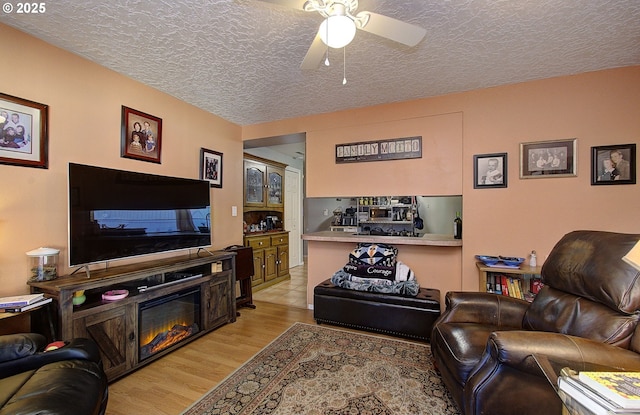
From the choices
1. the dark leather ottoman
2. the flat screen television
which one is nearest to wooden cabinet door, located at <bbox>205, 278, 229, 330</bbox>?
the flat screen television

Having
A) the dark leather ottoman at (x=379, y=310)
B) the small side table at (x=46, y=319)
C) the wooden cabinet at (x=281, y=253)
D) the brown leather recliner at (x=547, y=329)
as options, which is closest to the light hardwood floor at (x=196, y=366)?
the dark leather ottoman at (x=379, y=310)

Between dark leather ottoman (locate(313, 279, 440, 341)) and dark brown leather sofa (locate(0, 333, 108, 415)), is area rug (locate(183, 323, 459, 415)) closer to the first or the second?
dark leather ottoman (locate(313, 279, 440, 341))

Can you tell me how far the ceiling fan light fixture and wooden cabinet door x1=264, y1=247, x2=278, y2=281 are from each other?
3777 millimetres

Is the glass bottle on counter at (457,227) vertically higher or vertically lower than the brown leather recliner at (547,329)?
higher

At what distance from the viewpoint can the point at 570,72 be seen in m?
2.46

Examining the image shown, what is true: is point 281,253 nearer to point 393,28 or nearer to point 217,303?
point 217,303

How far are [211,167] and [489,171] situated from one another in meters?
3.28

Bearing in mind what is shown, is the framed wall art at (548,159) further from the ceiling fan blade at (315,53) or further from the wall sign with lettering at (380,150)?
the ceiling fan blade at (315,53)

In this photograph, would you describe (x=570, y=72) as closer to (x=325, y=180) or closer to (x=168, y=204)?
(x=325, y=180)

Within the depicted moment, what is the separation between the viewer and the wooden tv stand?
1804 millimetres

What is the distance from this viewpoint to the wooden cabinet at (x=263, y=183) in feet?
15.1

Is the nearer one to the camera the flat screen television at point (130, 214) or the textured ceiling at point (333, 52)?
the textured ceiling at point (333, 52)

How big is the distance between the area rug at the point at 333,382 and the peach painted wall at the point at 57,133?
168cm

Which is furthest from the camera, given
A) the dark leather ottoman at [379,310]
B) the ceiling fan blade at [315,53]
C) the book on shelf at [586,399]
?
the dark leather ottoman at [379,310]
